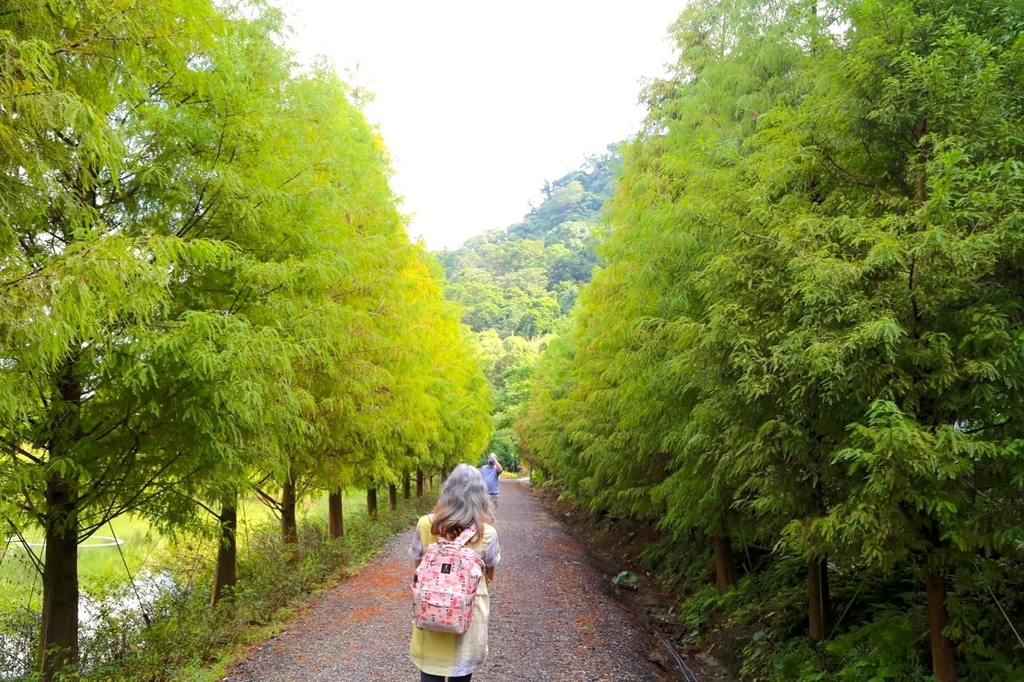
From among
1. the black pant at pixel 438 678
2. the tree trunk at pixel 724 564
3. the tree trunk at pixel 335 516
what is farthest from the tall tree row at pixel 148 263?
the tree trunk at pixel 724 564

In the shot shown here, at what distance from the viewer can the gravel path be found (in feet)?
21.0

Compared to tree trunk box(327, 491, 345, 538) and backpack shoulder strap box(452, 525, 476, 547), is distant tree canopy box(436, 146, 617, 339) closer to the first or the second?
tree trunk box(327, 491, 345, 538)

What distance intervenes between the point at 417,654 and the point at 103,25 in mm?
3784

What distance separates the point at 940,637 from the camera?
449cm

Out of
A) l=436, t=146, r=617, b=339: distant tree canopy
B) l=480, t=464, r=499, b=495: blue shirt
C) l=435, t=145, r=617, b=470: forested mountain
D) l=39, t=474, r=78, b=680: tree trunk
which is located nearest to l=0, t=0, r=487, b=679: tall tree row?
l=39, t=474, r=78, b=680: tree trunk

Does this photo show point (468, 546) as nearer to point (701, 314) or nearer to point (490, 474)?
point (701, 314)

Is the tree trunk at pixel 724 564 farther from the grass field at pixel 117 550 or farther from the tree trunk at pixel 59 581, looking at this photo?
the tree trunk at pixel 59 581

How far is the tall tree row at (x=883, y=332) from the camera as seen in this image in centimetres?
369

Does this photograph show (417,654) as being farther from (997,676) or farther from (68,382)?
(997,676)

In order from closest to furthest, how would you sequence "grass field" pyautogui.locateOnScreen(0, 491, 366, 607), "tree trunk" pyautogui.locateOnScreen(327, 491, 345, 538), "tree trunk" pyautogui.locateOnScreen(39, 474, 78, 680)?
"tree trunk" pyautogui.locateOnScreen(39, 474, 78, 680) < "grass field" pyautogui.locateOnScreen(0, 491, 366, 607) < "tree trunk" pyautogui.locateOnScreen(327, 491, 345, 538)

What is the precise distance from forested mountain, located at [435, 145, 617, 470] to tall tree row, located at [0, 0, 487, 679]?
4584 cm

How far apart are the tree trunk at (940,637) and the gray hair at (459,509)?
11.3 feet

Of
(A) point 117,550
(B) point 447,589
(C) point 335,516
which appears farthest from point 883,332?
(A) point 117,550

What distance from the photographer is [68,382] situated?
486cm
